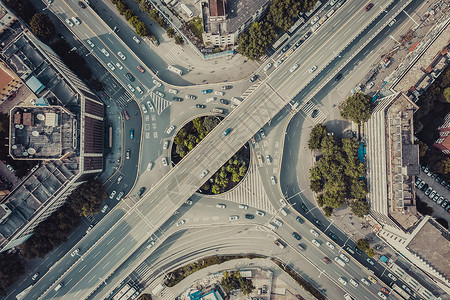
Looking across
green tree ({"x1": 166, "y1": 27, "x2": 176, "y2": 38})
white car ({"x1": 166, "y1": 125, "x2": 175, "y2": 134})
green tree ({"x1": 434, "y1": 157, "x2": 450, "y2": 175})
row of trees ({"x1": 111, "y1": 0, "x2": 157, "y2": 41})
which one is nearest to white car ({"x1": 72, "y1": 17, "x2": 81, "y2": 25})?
row of trees ({"x1": 111, "y1": 0, "x2": 157, "y2": 41})

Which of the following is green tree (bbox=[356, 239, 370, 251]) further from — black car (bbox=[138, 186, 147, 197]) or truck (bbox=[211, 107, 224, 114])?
black car (bbox=[138, 186, 147, 197])

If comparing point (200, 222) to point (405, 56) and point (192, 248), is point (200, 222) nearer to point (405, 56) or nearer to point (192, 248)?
point (192, 248)

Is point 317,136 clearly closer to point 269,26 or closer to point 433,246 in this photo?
point 269,26

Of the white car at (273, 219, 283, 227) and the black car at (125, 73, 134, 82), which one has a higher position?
the black car at (125, 73, 134, 82)

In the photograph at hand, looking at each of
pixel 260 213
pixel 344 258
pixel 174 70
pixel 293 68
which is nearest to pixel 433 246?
pixel 344 258

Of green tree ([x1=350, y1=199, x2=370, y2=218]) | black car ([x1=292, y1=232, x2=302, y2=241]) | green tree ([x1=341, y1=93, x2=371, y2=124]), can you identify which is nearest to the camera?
green tree ([x1=341, y1=93, x2=371, y2=124])

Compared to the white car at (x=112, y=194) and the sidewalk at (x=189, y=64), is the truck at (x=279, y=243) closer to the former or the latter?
the white car at (x=112, y=194)
